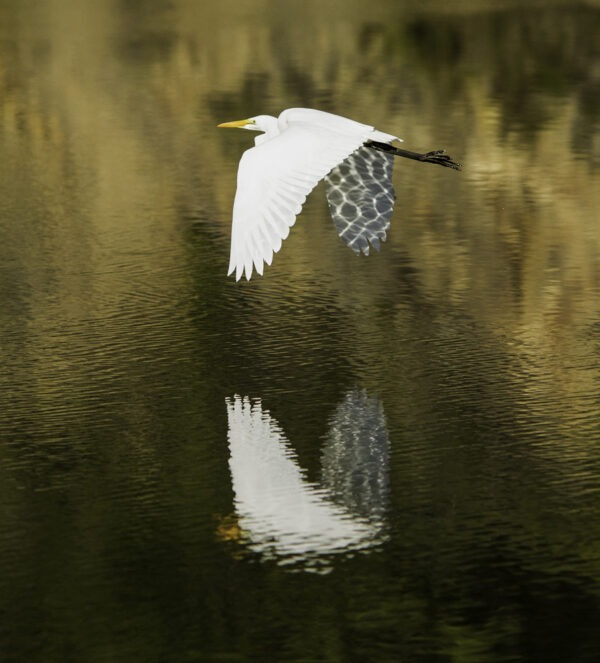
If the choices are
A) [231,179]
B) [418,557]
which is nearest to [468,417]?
[418,557]

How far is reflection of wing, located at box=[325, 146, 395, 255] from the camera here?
685 centimetres

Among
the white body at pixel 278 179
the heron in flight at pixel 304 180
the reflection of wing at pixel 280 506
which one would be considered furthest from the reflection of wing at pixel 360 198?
the reflection of wing at pixel 280 506

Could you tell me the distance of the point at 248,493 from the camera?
4855 millimetres

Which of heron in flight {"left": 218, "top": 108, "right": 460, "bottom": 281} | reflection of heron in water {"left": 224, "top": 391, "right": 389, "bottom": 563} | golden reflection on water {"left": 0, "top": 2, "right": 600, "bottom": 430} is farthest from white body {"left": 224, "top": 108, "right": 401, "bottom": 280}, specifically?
golden reflection on water {"left": 0, "top": 2, "right": 600, "bottom": 430}

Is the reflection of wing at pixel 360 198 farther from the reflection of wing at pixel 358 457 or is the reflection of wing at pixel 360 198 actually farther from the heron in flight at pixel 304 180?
the reflection of wing at pixel 358 457

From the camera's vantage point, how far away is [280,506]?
474 cm

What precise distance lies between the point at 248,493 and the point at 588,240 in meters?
3.86

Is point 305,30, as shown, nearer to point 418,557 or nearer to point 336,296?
point 336,296

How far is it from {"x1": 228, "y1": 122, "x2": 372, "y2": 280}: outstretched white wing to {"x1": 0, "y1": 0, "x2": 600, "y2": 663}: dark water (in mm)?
660

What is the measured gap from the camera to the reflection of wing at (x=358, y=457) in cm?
481

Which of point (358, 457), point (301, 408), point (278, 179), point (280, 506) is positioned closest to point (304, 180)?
point (278, 179)

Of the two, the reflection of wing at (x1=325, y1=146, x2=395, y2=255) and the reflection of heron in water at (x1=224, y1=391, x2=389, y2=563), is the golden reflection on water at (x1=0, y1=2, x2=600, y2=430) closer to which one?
the reflection of wing at (x1=325, y1=146, x2=395, y2=255)

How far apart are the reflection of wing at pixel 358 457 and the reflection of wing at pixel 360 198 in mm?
1227

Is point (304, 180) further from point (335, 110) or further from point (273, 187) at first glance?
point (335, 110)
